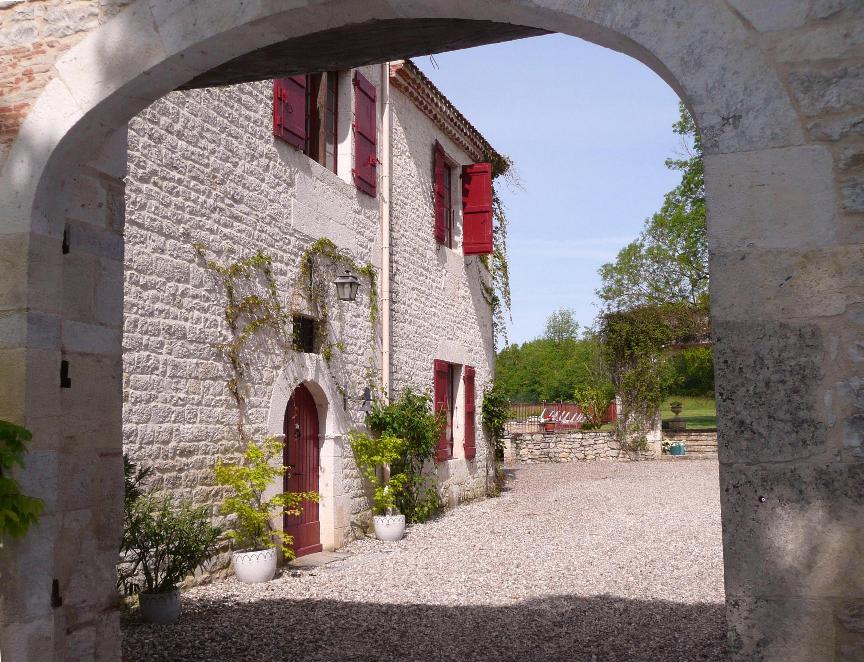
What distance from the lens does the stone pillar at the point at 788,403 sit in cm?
210

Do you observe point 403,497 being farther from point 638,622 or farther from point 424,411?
point 638,622

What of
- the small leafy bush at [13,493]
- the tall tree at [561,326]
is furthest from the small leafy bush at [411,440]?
the tall tree at [561,326]

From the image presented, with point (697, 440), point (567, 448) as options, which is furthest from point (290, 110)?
point (697, 440)

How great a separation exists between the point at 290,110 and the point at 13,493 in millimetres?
5577

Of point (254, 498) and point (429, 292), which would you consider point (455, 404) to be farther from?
point (254, 498)

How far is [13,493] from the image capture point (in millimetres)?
2840

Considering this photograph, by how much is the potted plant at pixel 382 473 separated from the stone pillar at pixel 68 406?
5.17m

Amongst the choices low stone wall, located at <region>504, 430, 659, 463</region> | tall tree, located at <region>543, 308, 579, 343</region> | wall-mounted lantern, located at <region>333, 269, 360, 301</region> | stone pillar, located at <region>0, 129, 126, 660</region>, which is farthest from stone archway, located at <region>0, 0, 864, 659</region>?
tall tree, located at <region>543, 308, 579, 343</region>

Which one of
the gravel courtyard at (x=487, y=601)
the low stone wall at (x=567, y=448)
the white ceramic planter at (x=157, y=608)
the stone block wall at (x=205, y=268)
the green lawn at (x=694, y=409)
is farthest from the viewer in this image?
the green lawn at (x=694, y=409)

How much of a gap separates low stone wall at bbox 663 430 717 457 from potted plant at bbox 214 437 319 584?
13.8 m

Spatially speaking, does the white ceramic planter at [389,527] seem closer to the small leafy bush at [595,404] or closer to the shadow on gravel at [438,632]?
the shadow on gravel at [438,632]

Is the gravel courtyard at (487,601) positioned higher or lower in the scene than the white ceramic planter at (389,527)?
lower

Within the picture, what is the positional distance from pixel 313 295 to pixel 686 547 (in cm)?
411

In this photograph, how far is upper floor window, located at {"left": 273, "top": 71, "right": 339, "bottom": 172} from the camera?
7.59m
